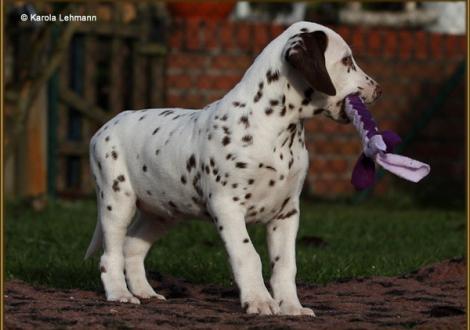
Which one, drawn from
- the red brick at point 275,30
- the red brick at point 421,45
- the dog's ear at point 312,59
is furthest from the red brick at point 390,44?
the dog's ear at point 312,59

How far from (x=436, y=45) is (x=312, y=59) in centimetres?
869

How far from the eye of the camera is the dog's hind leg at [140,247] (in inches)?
253

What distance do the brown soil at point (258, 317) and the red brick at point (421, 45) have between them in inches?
277

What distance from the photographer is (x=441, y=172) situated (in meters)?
13.7

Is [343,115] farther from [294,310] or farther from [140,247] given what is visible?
[140,247]

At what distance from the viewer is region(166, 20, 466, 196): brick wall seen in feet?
42.4

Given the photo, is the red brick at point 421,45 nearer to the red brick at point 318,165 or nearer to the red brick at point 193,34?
the red brick at point 318,165

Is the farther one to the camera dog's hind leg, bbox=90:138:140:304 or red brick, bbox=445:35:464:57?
red brick, bbox=445:35:464:57

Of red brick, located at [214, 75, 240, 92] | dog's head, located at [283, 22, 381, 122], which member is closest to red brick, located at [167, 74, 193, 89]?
red brick, located at [214, 75, 240, 92]

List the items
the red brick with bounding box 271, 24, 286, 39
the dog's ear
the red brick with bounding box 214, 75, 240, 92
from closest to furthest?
1. the dog's ear
2. the red brick with bounding box 214, 75, 240, 92
3. the red brick with bounding box 271, 24, 286, 39

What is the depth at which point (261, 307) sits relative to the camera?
5457mm

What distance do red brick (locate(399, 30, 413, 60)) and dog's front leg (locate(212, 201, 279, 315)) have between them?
8.49 m

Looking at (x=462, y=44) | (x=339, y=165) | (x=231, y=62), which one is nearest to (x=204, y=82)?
(x=231, y=62)

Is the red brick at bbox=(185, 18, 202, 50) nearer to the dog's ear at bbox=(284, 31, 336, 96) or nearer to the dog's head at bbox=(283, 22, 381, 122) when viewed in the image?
the dog's head at bbox=(283, 22, 381, 122)
